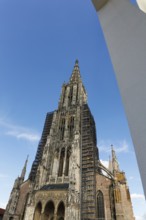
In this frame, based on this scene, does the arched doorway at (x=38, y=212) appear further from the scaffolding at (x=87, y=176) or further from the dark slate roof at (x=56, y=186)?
the scaffolding at (x=87, y=176)

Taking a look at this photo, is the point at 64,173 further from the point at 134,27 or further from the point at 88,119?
the point at 134,27

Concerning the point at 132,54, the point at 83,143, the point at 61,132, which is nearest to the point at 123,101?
the point at 132,54

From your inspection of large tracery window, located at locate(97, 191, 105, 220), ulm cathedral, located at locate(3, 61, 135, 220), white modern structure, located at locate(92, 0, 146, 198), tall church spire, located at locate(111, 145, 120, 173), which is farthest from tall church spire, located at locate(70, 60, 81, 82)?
white modern structure, located at locate(92, 0, 146, 198)

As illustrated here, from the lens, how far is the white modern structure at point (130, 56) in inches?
55.7

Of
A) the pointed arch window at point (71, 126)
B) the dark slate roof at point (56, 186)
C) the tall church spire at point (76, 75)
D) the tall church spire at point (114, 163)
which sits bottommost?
the dark slate roof at point (56, 186)

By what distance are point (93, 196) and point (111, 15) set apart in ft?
56.9

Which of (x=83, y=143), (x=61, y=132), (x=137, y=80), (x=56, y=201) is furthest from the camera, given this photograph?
(x=61, y=132)

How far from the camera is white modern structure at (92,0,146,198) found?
4.64ft

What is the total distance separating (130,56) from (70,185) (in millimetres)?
16118

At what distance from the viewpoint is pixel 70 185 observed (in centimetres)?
1548

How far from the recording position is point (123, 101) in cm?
165

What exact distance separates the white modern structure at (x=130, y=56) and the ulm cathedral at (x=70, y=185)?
15140 mm

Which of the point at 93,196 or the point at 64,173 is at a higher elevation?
the point at 64,173

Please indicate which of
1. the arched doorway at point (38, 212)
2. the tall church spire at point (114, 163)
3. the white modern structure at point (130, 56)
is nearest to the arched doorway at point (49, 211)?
the arched doorway at point (38, 212)
